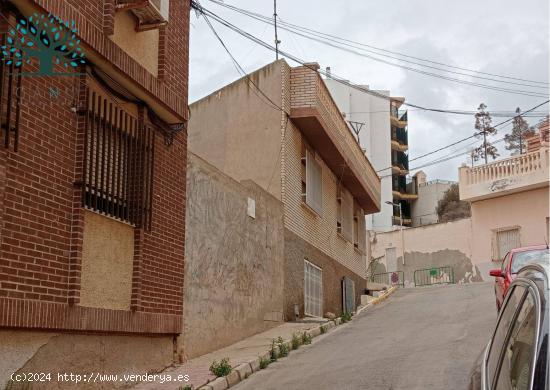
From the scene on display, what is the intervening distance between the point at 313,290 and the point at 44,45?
1187 centimetres

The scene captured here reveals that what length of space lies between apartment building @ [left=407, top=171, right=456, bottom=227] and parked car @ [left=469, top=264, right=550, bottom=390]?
5832cm

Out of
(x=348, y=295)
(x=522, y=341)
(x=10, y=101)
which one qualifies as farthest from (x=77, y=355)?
(x=348, y=295)

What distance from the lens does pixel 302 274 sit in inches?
684

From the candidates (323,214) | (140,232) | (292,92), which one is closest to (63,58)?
(140,232)

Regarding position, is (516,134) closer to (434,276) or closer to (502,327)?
(434,276)

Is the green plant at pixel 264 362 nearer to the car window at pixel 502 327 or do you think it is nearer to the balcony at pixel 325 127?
the balcony at pixel 325 127

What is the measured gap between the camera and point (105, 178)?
8891 mm

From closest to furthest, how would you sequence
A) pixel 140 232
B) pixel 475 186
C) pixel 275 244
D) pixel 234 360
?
pixel 140 232
pixel 234 360
pixel 275 244
pixel 475 186

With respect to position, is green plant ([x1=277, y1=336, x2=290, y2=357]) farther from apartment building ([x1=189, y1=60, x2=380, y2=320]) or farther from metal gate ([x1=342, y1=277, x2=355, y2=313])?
metal gate ([x1=342, y1=277, x2=355, y2=313])

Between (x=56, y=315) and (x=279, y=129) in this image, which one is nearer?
(x=56, y=315)

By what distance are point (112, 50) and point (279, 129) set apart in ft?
26.9

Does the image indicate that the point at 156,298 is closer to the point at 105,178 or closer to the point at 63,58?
the point at 105,178

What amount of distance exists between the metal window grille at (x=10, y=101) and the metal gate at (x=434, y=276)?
33.4 meters

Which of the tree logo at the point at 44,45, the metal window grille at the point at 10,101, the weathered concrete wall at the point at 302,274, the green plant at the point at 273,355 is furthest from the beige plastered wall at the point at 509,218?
the metal window grille at the point at 10,101
